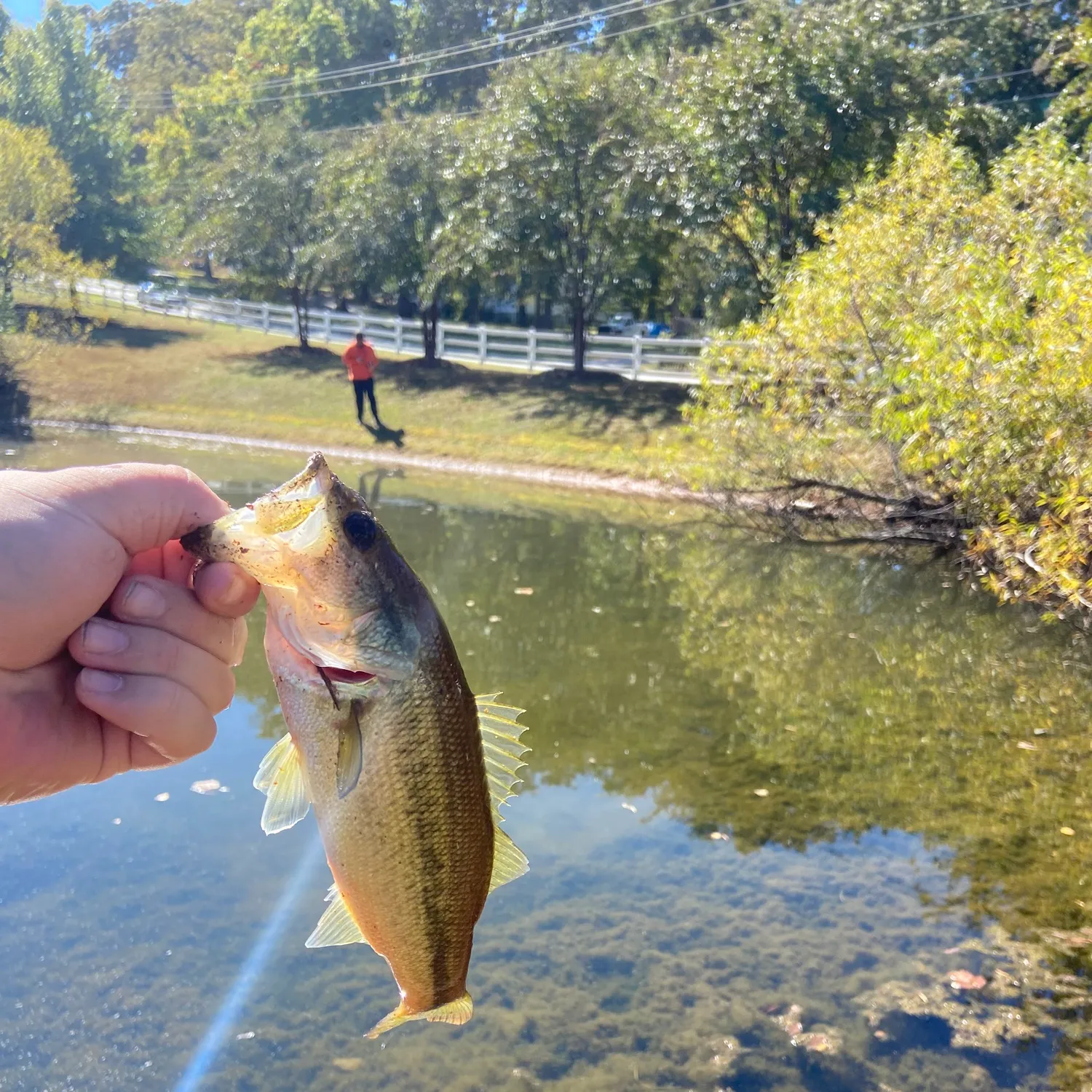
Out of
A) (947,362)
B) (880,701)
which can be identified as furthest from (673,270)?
(880,701)

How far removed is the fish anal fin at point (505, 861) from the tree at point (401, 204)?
3001 centimetres

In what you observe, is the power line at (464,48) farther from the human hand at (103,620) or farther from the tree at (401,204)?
the human hand at (103,620)

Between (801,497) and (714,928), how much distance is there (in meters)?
11.9

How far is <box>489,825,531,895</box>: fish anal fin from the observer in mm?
2180

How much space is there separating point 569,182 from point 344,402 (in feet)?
25.5

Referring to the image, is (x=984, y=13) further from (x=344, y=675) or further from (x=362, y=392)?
(x=344, y=675)

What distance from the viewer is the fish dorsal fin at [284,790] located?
2020 millimetres

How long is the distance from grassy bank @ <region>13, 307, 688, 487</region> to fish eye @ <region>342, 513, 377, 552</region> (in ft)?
63.0

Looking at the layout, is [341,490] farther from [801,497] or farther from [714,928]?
[801,497]

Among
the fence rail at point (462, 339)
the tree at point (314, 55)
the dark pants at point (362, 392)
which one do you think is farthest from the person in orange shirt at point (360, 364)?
the tree at point (314, 55)

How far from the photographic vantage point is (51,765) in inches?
81.0

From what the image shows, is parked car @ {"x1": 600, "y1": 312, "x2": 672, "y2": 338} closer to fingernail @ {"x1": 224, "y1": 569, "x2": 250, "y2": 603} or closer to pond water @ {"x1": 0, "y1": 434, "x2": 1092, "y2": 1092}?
pond water @ {"x1": 0, "y1": 434, "x2": 1092, "y2": 1092}

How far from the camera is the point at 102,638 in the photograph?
75.4 inches

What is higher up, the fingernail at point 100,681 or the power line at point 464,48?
the power line at point 464,48
